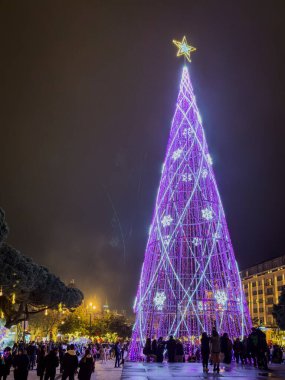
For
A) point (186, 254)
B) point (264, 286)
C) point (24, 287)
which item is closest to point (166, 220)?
point (186, 254)

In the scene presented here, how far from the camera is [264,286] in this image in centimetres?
10512

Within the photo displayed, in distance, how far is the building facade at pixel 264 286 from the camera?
98125 mm

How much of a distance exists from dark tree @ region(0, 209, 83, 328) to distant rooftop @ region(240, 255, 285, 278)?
2272 inches

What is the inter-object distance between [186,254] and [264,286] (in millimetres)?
85055

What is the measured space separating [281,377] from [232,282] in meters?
9.26

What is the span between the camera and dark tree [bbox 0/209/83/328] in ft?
112

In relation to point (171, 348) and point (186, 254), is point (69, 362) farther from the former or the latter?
point (186, 254)

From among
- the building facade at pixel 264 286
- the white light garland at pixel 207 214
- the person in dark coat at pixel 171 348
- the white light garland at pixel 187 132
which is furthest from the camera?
the building facade at pixel 264 286

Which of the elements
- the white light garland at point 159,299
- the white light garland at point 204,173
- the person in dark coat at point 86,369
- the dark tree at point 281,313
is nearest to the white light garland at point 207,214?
the white light garland at point 204,173

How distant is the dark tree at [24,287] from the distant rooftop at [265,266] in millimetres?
57720

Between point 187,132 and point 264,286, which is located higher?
point 187,132

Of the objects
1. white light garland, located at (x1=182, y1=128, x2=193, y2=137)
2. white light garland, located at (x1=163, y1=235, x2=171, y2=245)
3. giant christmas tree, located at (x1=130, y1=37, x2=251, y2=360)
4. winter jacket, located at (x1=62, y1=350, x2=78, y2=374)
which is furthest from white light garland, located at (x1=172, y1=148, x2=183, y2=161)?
winter jacket, located at (x1=62, y1=350, x2=78, y2=374)

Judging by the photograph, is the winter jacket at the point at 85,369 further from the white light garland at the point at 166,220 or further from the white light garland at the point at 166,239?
the white light garland at the point at 166,220

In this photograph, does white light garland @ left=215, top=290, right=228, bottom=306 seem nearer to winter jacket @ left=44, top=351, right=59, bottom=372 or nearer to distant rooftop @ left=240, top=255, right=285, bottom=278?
winter jacket @ left=44, top=351, right=59, bottom=372
